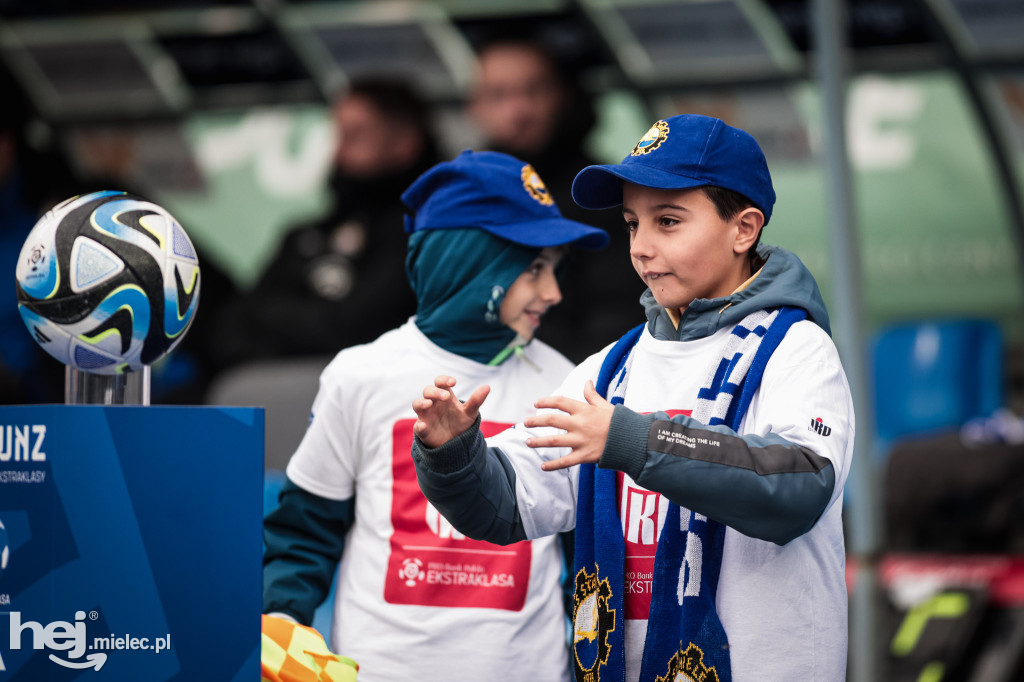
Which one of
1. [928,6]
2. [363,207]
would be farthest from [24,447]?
[928,6]

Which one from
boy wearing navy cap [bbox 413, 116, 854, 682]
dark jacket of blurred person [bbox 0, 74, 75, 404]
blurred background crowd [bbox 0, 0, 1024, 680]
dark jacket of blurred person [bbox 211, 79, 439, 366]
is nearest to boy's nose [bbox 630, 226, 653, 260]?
boy wearing navy cap [bbox 413, 116, 854, 682]

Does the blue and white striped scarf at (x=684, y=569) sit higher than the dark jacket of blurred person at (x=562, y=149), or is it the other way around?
the dark jacket of blurred person at (x=562, y=149)

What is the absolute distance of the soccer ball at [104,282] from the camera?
187cm

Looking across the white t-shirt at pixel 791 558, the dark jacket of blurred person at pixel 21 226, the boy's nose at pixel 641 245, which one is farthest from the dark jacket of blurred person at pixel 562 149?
the dark jacket of blurred person at pixel 21 226

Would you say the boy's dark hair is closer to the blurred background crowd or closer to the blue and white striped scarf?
the blue and white striped scarf

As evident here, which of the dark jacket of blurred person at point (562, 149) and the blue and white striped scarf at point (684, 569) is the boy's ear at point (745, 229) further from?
the dark jacket of blurred person at point (562, 149)

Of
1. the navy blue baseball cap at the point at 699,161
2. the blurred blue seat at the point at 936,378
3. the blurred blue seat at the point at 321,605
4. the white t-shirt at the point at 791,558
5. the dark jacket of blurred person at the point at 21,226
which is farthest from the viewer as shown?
the blurred blue seat at the point at 936,378

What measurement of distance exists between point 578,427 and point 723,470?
0.18 meters

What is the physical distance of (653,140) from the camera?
1734 millimetres

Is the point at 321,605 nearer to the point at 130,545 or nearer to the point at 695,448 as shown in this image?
the point at 130,545

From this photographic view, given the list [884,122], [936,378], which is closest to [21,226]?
[936,378]

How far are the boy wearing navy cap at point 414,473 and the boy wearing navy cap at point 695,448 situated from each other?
0.91 feet

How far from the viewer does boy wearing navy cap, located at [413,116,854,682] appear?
151 centimetres

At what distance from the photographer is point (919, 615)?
12.5 ft
